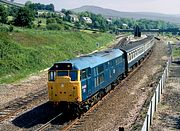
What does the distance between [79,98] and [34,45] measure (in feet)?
121

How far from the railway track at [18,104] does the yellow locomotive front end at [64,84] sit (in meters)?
3.98

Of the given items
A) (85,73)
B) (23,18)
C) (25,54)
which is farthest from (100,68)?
(23,18)

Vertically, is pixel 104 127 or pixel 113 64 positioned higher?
pixel 113 64

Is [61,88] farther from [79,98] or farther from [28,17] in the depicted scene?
[28,17]

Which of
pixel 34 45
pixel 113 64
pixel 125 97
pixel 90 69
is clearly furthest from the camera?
pixel 34 45

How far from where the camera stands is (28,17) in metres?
87.9

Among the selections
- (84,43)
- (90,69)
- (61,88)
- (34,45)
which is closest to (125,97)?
(90,69)

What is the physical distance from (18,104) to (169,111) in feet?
40.0

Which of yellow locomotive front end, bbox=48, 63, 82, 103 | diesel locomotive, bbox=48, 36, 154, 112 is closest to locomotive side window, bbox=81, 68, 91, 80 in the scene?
diesel locomotive, bbox=48, 36, 154, 112

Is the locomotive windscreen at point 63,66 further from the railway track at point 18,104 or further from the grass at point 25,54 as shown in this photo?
the grass at point 25,54

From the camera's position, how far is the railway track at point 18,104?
80.2 feet

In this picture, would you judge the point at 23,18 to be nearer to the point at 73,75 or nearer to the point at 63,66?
the point at 63,66

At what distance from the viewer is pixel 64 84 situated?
2195 centimetres

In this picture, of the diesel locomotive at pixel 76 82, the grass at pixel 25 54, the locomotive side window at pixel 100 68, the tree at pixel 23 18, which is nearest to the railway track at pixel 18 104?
the diesel locomotive at pixel 76 82
